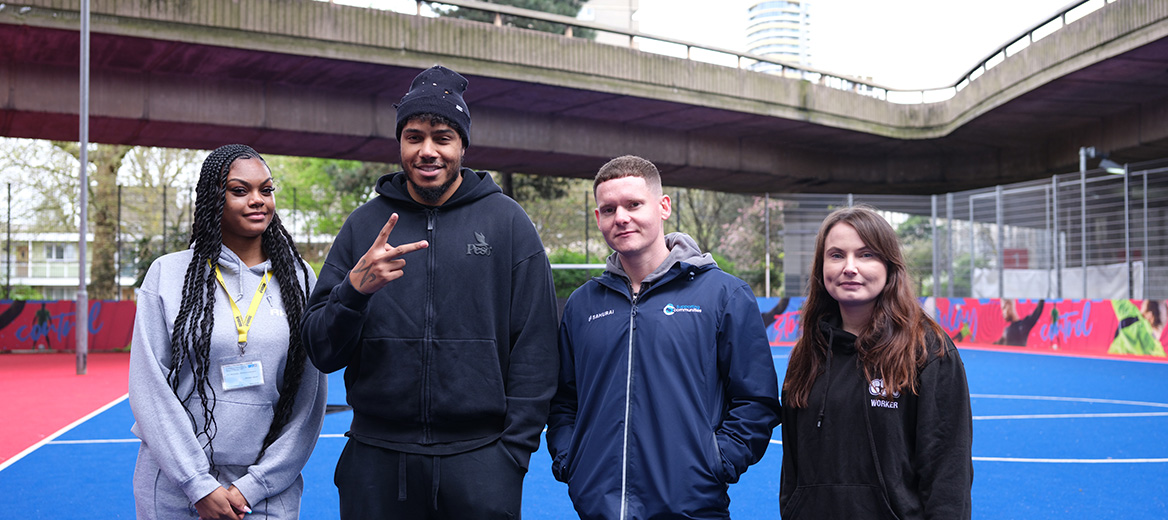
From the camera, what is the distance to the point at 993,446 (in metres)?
8.35

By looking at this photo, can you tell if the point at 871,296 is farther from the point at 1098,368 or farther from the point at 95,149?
the point at 95,149

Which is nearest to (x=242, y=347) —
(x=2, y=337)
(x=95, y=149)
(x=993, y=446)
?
(x=993, y=446)

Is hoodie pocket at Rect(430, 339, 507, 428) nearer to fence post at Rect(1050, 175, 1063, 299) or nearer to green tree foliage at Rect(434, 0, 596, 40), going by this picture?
fence post at Rect(1050, 175, 1063, 299)

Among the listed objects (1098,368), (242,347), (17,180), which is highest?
(17,180)

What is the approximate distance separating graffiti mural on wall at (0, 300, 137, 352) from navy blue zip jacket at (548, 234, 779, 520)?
793 inches

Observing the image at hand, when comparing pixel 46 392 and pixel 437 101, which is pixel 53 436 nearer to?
pixel 46 392

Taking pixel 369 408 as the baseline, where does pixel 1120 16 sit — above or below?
above

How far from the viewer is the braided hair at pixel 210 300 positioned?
3088 mm

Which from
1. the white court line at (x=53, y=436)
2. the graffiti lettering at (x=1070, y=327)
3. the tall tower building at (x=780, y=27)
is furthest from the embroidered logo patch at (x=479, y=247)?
the tall tower building at (x=780, y=27)

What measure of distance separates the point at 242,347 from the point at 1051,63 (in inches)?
736

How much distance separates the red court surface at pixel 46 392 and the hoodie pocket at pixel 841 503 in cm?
755

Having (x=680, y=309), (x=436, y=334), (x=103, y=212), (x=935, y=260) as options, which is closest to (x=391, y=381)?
(x=436, y=334)

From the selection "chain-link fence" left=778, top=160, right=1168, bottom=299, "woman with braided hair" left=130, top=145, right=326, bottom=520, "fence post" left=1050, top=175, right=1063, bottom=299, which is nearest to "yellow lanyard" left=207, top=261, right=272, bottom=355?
"woman with braided hair" left=130, top=145, right=326, bottom=520

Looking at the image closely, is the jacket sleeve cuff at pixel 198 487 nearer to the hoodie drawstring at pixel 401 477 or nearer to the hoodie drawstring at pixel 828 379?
the hoodie drawstring at pixel 401 477
